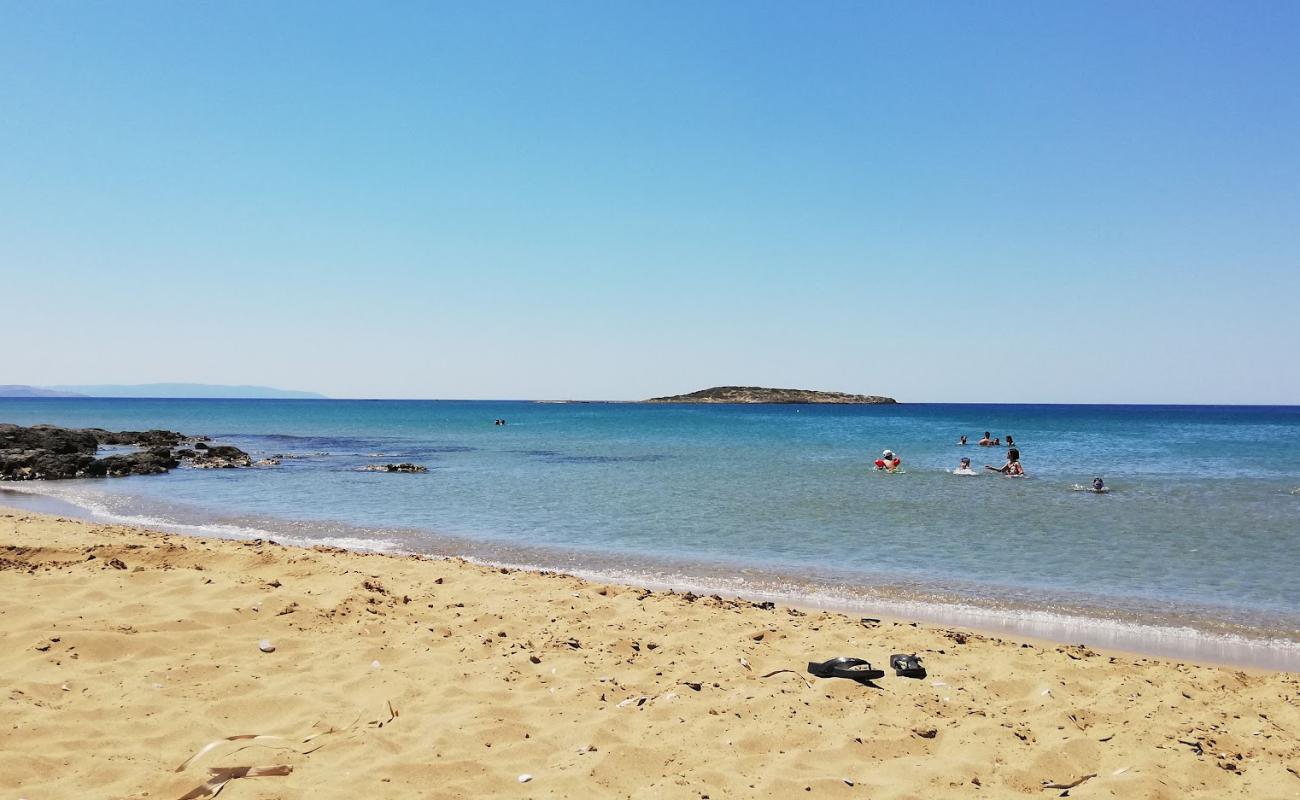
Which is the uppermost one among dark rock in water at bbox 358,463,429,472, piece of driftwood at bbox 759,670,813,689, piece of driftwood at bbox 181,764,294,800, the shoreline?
piece of driftwood at bbox 181,764,294,800

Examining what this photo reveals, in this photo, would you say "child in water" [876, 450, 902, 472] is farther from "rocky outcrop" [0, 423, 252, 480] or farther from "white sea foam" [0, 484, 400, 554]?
"rocky outcrop" [0, 423, 252, 480]

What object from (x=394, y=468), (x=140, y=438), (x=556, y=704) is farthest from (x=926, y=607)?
(x=140, y=438)

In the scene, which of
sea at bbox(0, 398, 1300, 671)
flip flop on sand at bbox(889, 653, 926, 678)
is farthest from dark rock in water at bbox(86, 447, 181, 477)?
flip flop on sand at bbox(889, 653, 926, 678)

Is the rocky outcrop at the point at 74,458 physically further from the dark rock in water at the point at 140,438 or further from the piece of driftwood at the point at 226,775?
the piece of driftwood at the point at 226,775

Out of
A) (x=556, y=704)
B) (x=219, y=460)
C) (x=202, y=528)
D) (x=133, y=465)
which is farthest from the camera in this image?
(x=219, y=460)

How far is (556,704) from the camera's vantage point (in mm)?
5699

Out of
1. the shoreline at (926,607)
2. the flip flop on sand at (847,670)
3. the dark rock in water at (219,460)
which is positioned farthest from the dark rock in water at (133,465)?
the flip flop on sand at (847,670)

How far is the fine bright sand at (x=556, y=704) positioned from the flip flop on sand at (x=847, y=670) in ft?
0.43

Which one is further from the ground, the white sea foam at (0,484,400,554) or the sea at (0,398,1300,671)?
the sea at (0,398,1300,671)

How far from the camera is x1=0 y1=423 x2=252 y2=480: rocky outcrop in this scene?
26.1 metres

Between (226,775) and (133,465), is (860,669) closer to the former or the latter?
(226,775)

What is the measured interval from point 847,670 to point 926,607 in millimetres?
4021

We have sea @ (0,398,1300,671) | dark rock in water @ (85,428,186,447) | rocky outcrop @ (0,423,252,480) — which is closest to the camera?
sea @ (0,398,1300,671)

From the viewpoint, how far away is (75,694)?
5234 mm
